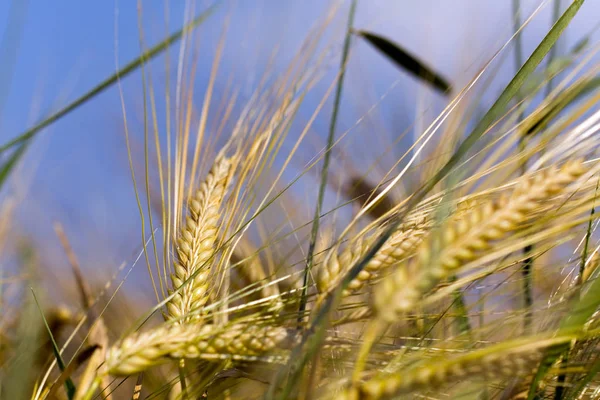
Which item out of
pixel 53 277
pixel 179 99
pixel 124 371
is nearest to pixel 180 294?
pixel 124 371

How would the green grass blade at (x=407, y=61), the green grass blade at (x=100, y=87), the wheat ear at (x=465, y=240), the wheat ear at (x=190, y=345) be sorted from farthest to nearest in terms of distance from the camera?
the green grass blade at (x=407, y=61), the green grass blade at (x=100, y=87), the wheat ear at (x=190, y=345), the wheat ear at (x=465, y=240)

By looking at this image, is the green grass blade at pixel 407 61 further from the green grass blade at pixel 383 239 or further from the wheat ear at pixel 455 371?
the wheat ear at pixel 455 371

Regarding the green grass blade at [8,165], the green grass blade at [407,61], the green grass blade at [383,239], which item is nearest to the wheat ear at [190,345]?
the green grass blade at [383,239]

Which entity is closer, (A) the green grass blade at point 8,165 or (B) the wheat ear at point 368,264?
(B) the wheat ear at point 368,264

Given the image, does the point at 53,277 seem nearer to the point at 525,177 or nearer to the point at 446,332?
the point at 446,332

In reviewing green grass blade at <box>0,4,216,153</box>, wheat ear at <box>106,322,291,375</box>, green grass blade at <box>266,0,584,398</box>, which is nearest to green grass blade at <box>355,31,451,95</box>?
green grass blade at <box>0,4,216,153</box>

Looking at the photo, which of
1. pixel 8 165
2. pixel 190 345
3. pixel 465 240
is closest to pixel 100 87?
pixel 8 165
